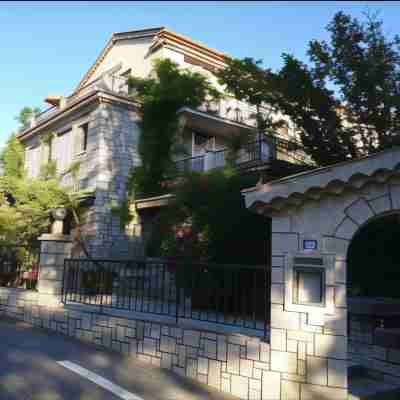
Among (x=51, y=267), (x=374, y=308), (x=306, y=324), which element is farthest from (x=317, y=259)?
(x=51, y=267)

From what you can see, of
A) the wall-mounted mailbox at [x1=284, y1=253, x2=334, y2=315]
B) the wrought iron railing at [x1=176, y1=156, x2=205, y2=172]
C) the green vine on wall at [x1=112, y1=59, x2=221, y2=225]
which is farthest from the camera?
the green vine on wall at [x1=112, y1=59, x2=221, y2=225]

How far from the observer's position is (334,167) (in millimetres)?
4332

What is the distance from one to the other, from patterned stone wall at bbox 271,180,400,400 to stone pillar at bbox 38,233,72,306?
17.1ft

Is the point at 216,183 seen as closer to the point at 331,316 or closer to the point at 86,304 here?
the point at 86,304

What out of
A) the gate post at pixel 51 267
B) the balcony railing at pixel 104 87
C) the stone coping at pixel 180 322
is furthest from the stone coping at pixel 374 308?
the balcony railing at pixel 104 87

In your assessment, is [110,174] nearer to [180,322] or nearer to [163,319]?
[163,319]

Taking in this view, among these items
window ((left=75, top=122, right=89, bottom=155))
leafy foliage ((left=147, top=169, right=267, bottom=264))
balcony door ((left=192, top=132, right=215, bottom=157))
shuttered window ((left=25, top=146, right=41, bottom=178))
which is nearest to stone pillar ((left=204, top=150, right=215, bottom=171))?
balcony door ((left=192, top=132, right=215, bottom=157))

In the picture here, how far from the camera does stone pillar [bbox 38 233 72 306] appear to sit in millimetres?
8398

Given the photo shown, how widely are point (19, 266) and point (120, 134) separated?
22.1ft

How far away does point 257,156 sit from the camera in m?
13.1

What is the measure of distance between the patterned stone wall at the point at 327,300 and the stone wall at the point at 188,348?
0.84 ft

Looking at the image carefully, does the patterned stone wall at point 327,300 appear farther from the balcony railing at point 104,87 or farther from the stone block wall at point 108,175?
the balcony railing at point 104,87

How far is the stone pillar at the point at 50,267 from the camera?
27.6 feet

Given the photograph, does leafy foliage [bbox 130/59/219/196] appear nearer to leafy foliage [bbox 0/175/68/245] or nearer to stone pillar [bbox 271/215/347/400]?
leafy foliage [bbox 0/175/68/245]
